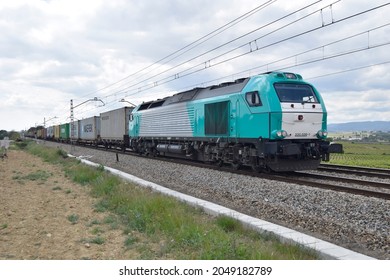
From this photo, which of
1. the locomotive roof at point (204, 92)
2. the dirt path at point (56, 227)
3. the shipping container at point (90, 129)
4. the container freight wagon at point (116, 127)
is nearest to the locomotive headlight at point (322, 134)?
the locomotive roof at point (204, 92)

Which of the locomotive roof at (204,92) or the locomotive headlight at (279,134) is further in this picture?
the locomotive roof at (204,92)

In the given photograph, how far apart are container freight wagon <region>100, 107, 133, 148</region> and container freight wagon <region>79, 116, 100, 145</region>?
2.52 m

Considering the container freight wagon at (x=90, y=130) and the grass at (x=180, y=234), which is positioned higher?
the container freight wagon at (x=90, y=130)

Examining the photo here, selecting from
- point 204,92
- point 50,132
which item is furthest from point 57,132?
point 204,92

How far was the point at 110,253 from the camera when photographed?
6.26m

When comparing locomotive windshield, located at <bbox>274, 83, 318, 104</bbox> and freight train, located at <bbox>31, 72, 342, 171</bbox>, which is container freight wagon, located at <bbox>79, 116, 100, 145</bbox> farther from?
locomotive windshield, located at <bbox>274, 83, 318, 104</bbox>

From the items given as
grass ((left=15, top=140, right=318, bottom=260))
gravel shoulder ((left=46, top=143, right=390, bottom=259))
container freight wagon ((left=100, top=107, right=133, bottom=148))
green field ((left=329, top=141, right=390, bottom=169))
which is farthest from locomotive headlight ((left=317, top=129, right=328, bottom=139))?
container freight wagon ((left=100, top=107, right=133, bottom=148))

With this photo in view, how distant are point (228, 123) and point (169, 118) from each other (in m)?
Result: 7.40

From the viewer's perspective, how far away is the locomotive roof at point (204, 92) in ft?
53.1

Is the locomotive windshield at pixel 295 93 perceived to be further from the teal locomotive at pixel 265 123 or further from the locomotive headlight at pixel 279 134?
the locomotive headlight at pixel 279 134

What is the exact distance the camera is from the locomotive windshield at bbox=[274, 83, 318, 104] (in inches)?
565
